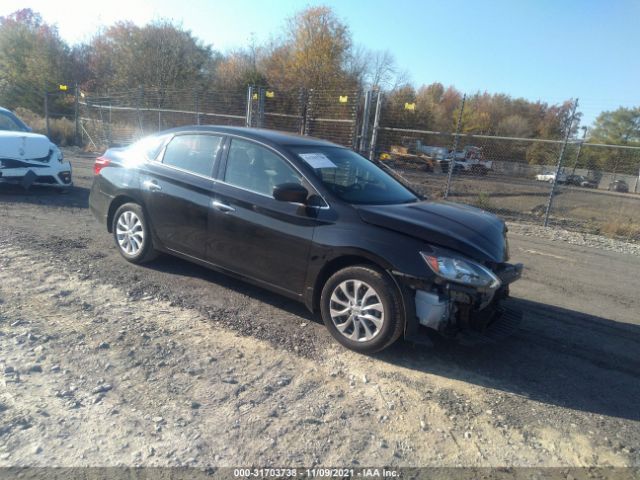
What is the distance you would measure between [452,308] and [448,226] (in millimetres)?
680

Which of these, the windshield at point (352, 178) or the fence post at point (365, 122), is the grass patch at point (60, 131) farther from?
the windshield at point (352, 178)

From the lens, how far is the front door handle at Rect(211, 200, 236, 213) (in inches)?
174

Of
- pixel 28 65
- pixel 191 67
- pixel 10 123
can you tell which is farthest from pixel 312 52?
pixel 10 123

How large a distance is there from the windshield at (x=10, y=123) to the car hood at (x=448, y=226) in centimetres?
856

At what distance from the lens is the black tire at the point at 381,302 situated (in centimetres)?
350

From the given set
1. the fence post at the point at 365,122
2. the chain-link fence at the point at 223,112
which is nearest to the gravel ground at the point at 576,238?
the fence post at the point at 365,122

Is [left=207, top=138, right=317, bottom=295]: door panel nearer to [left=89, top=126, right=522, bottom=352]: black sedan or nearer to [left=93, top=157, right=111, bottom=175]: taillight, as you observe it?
[left=89, top=126, right=522, bottom=352]: black sedan

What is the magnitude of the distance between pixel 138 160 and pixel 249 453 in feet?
12.8

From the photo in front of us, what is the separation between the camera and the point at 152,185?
16.7 ft

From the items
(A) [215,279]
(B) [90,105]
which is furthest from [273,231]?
(B) [90,105]

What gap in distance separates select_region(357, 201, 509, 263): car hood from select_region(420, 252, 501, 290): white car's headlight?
0.10 meters

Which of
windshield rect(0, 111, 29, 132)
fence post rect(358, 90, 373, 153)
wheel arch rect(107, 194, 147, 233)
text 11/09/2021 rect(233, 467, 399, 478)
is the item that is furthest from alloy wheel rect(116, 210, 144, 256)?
fence post rect(358, 90, 373, 153)

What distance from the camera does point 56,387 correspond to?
9.66ft

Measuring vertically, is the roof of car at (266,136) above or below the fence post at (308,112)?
below
